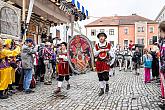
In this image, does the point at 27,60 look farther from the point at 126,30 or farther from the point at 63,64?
the point at 126,30

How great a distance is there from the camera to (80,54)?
10.6 m

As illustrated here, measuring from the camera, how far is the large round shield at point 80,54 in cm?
1000

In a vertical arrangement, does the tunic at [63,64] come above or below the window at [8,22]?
below

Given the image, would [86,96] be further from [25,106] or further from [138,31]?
[138,31]

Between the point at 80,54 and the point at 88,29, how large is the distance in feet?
206

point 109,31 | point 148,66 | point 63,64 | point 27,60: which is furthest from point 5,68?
point 109,31

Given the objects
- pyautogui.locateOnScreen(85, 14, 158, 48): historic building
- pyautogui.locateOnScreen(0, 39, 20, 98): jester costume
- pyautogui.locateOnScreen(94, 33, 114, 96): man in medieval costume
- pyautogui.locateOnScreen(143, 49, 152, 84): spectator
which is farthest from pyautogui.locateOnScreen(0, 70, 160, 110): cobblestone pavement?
pyautogui.locateOnScreen(85, 14, 158, 48): historic building

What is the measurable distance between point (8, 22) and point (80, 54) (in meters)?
3.27

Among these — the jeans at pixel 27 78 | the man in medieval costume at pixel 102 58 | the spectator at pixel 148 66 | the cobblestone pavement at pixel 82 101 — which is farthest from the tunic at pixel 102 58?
the spectator at pixel 148 66

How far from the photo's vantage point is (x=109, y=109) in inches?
256

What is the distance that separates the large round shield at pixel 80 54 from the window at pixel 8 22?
9.61 ft

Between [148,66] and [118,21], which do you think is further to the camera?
[118,21]

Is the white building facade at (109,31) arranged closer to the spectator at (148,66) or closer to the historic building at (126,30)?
the historic building at (126,30)

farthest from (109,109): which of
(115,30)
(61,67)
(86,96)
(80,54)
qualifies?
(115,30)
